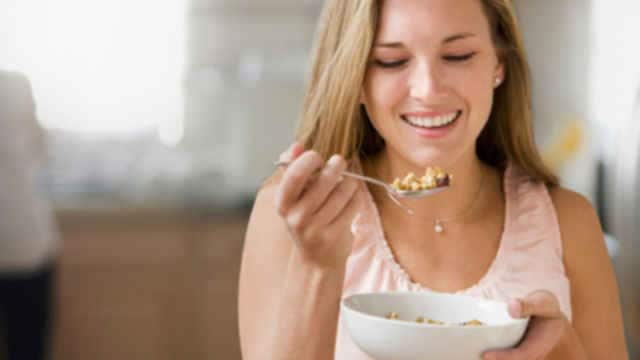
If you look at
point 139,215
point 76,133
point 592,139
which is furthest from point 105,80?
point 592,139

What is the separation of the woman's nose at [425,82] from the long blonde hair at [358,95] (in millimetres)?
77

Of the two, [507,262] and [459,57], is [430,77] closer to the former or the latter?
[459,57]

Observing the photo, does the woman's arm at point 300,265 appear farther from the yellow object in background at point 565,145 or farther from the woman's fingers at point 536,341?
the yellow object in background at point 565,145

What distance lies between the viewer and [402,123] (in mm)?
1239

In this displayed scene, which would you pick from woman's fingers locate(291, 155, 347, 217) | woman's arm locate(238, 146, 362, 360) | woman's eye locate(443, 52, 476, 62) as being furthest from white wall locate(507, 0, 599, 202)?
woman's fingers locate(291, 155, 347, 217)

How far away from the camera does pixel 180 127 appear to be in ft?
14.4

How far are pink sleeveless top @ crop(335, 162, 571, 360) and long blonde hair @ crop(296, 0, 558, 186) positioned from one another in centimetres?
7

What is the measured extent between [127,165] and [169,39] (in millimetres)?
703

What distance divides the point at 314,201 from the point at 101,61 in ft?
12.1

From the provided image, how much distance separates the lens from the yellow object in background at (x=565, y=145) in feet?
12.5

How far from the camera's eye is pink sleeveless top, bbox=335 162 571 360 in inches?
52.5

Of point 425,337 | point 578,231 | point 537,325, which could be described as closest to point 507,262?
point 578,231

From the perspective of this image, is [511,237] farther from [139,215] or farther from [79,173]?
[79,173]

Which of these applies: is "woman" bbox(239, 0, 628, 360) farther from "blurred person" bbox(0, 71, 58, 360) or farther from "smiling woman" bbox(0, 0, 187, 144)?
"smiling woman" bbox(0, 0, 187, 144)
